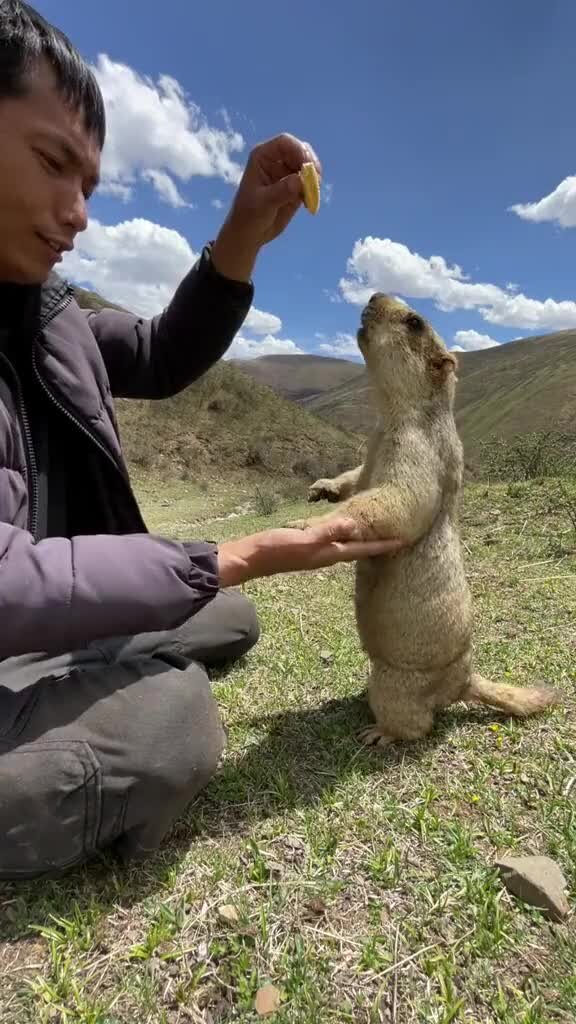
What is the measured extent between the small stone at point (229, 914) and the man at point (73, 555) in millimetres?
346

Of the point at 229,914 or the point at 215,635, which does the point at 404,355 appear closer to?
the point at 215,635

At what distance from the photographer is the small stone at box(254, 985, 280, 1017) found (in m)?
1.60

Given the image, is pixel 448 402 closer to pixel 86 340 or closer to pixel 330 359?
pixel 86 340

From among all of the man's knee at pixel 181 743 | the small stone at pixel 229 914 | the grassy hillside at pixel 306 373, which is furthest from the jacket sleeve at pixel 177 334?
the grassy hillside at pixel 306 373

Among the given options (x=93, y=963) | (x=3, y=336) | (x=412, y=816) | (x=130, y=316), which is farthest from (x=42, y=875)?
(x=130, y=316)

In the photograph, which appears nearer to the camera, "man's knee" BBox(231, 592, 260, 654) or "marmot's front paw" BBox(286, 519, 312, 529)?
"marmot's front paw" BBox(286, 519, 312, 529)

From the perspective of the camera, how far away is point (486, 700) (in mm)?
2914

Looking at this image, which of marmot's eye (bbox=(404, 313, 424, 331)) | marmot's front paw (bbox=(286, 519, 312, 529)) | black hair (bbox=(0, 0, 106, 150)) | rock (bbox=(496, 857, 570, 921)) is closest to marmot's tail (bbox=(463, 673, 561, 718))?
rock (bbox=(496, 857, 570, 921))

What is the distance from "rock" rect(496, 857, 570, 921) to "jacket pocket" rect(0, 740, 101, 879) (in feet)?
4.63

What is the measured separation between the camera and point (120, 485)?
2.71m

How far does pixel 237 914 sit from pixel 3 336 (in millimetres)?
2309

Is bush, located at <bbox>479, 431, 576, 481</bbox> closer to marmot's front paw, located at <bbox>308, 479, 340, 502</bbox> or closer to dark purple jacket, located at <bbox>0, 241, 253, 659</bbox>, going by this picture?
marmot's front paw, located at <bbox>308, 479, 340, 502</bbox>

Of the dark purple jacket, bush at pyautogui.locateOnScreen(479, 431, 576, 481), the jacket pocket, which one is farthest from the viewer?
bush at pyautogui.locateOnScreen(479, 431, 576, 481)

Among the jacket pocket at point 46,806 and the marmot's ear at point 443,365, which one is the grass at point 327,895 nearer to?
the jacket pocket at point 46,806
